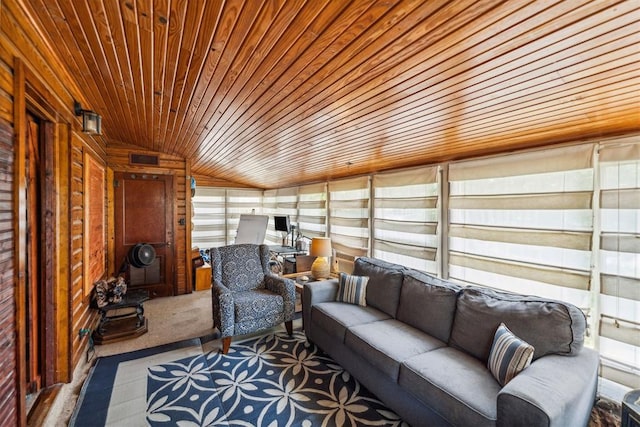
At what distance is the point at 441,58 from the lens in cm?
143

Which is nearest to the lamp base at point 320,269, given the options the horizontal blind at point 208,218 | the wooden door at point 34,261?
the wooden door at point 34,261

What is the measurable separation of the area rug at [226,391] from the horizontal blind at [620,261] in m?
1.67

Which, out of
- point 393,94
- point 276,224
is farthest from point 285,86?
point 276,224

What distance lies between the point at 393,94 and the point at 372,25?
26.0 inches

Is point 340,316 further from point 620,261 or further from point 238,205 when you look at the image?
point 238,205

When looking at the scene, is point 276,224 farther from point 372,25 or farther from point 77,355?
point 372,25

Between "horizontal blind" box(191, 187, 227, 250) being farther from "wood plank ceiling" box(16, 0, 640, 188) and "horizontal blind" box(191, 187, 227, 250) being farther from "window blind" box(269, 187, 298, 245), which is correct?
"wood plank ceiling" box(16, 0, 640, 188)

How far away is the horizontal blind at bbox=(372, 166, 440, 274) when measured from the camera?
3354 millimetres

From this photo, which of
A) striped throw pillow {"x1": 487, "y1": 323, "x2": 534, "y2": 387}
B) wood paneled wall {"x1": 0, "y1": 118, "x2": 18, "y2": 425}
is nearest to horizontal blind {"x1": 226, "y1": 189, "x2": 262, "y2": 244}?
wood paneled wall {"x1": 0, "y1": 118, "x2": 18, "y2": 425}

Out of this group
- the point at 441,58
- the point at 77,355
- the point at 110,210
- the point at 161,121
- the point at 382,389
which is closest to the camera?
the point at 441,58

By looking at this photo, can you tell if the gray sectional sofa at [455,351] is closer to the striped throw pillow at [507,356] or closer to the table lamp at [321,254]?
the striped throw pillow at [507,356]

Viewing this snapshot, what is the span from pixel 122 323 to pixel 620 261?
479 centimetres

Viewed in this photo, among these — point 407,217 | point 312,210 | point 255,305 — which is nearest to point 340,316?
point 255,305

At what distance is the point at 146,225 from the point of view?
4.44 metres
